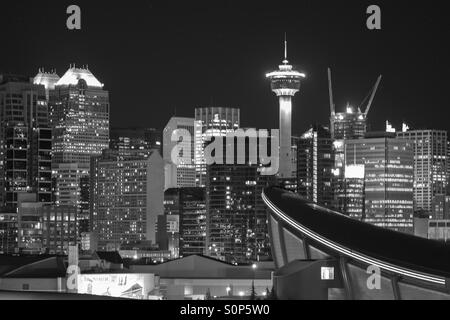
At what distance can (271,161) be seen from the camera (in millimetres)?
147000

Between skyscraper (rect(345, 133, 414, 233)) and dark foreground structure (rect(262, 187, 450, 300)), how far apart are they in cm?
9381

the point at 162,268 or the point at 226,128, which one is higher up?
the point at 226,128

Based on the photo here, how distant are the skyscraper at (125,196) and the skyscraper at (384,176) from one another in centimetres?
2167

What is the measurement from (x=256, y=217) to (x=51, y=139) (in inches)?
1672

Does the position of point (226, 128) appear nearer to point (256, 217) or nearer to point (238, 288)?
point (256, 217)

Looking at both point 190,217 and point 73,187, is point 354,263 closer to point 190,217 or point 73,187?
point 190,217

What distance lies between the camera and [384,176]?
145250mm

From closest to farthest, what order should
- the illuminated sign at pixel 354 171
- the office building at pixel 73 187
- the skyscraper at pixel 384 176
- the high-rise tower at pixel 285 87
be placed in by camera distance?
the skyscraper at pixel 384 176 → the illuminated sign at pixel 354 171 → the office building at pixel 73 187 → the high-rise tower at pixel 285 87

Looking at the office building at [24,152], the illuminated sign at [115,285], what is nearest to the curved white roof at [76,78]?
the office building at [24,152]

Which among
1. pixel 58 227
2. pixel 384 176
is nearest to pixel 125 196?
pixel 58 227

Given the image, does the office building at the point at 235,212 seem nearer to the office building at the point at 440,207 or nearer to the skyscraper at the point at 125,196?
the skyscraper at the point at 125,196

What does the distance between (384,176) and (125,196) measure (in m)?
29.4

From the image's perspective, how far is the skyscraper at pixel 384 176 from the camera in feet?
459
